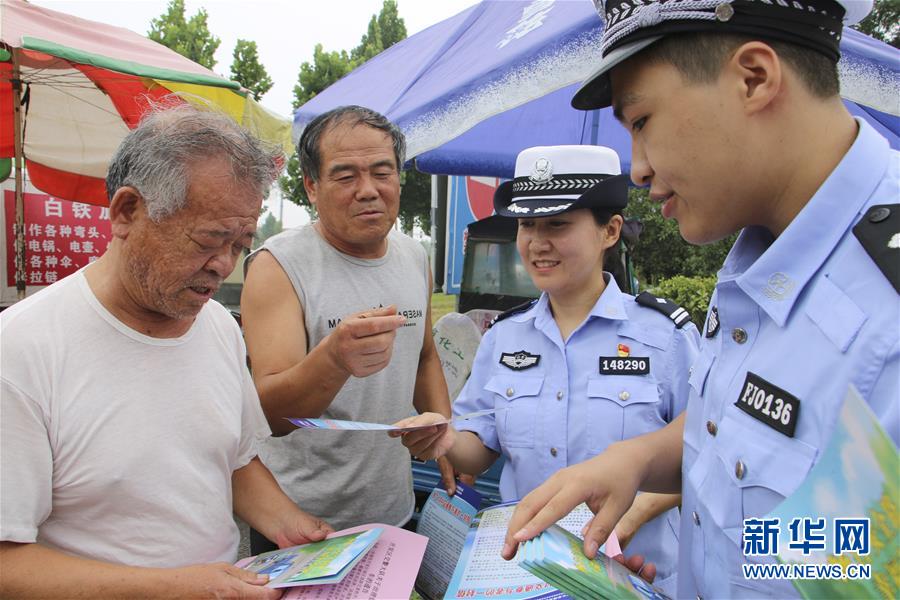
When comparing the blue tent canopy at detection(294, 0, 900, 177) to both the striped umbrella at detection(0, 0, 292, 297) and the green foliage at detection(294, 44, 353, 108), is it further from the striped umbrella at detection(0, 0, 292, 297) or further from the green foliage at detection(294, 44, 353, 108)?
the green foliage at detection(294, 44, 353, 108)

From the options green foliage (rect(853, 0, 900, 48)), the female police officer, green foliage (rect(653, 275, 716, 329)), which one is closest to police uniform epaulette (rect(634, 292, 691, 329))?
the female police officer

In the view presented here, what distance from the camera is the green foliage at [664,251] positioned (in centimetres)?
1090

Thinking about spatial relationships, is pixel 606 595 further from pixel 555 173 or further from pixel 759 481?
pixel 555 173

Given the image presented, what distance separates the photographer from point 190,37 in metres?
15.8

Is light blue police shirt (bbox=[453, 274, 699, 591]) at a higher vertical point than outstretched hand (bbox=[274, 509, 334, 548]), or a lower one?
higher

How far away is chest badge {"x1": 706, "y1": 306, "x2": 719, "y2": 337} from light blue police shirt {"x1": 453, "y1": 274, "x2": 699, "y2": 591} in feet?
1.91

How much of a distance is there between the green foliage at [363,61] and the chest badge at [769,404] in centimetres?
1807

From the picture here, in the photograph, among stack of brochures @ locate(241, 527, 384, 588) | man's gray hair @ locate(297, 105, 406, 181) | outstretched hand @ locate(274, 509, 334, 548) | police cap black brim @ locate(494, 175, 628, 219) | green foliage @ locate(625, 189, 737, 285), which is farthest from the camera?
green foliage @ locate(625, 189, 737, 285)

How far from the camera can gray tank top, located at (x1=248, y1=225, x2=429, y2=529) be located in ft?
6.85

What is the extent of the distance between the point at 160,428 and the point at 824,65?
5.18 ft

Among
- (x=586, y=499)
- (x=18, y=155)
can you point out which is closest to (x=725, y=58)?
(x=586, y=499)

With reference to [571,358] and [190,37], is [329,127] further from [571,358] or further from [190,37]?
[190,37]

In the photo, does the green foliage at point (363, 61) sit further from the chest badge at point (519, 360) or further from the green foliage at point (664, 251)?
the chest badge at point (519, 360)

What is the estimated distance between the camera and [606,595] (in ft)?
3.13
